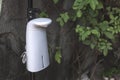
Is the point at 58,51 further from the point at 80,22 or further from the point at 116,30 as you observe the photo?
the point at 116,30

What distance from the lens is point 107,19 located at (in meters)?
2.10

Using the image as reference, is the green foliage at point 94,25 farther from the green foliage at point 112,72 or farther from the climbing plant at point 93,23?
the green foliage at point 112,72

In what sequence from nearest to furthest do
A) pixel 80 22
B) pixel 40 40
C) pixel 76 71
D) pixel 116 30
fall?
pixel 40 40
pixel 116 30
pixel 80 22
pixel 76 71

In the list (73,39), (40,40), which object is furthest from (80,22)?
(40,40)

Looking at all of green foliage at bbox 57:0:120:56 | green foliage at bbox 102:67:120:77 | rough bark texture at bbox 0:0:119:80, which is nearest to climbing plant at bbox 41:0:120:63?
green foliage at bbox 57:0:120:56

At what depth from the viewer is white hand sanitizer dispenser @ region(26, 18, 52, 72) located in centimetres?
169

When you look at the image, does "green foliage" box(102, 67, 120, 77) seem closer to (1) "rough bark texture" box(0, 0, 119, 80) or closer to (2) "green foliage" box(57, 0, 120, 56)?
(1) "rough bark texture" box(0, 0, 119, 80)

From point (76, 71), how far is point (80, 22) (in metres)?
0.42

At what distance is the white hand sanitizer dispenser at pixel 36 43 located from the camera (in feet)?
5.54

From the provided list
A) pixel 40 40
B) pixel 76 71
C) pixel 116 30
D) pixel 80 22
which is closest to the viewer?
pixel 40 40

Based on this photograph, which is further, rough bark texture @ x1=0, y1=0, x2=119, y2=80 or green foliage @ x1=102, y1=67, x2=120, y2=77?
green foliage @ x1=102, y1=67, x2=120, y2=77

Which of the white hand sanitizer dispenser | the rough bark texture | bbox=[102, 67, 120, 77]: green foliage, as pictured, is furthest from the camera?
bbox=[102, 67, 120, 77]: green foliage

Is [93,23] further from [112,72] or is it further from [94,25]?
[112,72]

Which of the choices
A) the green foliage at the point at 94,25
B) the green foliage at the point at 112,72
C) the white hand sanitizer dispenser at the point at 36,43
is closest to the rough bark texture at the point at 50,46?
the green foliage at the point at 112,72
